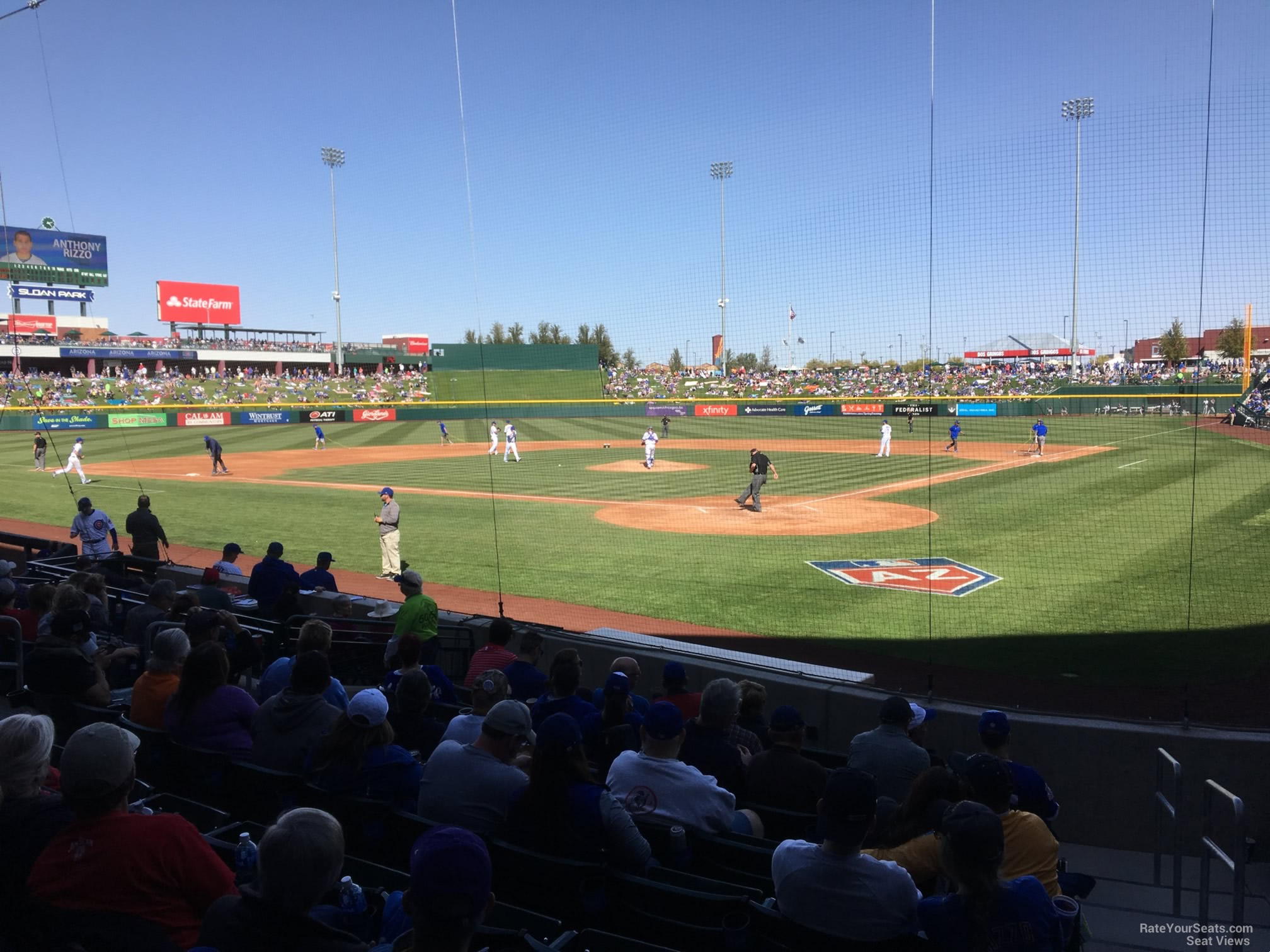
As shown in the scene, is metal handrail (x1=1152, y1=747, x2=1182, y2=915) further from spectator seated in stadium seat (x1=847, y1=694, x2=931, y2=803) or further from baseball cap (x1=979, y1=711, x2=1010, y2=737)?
spectator seated in stadium seat (x1=847, y1=694, x2=931, y2=803)

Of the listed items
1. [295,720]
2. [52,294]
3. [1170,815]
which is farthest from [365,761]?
[52,294]

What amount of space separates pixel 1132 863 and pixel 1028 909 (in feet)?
10.6

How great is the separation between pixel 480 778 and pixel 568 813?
1.64 feet

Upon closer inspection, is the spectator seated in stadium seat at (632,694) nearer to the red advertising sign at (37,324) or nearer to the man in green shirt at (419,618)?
the man in green shirt at (419,618)

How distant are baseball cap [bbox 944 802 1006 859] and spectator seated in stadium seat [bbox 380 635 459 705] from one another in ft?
11.5

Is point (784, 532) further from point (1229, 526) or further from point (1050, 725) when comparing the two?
point (1050, 725)

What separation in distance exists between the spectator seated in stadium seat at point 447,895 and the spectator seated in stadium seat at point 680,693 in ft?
10.3

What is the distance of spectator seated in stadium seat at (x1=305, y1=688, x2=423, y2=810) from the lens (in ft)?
12.7

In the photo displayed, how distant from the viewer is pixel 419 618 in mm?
7574

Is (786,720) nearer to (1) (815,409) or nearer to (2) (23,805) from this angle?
(2) (23,805)

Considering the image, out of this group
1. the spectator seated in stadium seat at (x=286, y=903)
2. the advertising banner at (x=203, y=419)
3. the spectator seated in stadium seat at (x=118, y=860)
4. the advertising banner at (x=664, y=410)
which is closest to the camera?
the spectator seated in stadium seat at (x=286, y=903)

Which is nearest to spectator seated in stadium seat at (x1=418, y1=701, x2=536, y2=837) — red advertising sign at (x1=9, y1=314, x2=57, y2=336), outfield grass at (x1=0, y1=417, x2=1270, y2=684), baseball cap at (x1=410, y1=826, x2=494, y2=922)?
baseball cap at (x1=410, y1=826, x2=494, y2=922)

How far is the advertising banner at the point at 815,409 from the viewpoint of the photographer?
1924 inches

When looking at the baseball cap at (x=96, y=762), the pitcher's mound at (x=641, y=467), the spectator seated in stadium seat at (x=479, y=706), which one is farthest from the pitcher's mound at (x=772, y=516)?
the baseball cap at (x=96, y=762)
